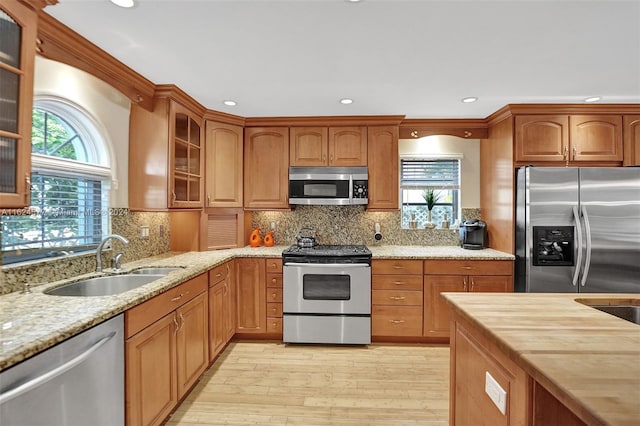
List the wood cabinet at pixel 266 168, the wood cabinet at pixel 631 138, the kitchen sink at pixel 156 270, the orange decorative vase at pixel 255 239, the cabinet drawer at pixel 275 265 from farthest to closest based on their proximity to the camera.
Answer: the orange decorative vase at pixel 255 239 < the wood cabinet at pixel 266 168 < the cabinet drawer at pixel 275 265 < the wood cabinet at pixel 631 138 < the kitchen sink at pixel 156 270

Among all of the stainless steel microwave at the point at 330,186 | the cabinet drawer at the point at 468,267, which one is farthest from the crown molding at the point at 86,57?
the cabinet drawer at the point at 468,267

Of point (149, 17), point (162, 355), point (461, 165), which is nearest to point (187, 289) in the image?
point (162, 355)

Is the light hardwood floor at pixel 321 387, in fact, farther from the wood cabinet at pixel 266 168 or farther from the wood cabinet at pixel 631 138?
the wood cabinet at pixel 631 138

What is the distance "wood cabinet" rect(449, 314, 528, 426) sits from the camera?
3.35 feet

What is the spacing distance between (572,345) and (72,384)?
1.82 meters

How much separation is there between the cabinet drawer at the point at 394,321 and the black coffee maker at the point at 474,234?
987mm

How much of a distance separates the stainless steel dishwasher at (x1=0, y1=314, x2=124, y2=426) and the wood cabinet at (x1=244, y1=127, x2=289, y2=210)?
216 centimetres

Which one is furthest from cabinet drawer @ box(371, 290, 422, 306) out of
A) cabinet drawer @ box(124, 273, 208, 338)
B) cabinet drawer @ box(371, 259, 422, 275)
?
cabinet drawer @ box(124, 273, 208, 338)

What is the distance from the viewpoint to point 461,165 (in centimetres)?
377

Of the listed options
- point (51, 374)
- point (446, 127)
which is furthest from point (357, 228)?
point (51, 374)

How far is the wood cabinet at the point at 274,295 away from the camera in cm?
321

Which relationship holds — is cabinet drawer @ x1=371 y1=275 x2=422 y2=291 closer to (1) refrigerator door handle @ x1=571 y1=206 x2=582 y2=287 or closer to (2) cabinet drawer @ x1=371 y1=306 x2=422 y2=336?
(2) cabinet drawer @ x1=371 y1=306 x2=422 y2=336

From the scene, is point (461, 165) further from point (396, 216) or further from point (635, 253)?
point (635, 253)

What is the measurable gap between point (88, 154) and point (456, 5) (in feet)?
8.44
